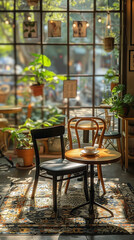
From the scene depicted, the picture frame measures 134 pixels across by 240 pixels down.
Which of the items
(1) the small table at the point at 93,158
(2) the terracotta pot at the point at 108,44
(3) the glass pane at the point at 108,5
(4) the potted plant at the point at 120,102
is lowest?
(1) the small table at the point at 93,158

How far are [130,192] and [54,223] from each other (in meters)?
1.31

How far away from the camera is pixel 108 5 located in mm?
6250

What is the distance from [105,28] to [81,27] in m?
0.43

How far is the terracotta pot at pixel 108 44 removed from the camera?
19.9 feet

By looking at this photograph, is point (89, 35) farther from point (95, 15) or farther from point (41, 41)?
point (41, 41)

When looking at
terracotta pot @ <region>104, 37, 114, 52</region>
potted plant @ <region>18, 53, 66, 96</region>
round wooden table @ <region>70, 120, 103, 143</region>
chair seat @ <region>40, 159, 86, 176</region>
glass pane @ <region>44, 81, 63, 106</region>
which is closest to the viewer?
chair seat @ <region>40, 159, 86, 176</region>

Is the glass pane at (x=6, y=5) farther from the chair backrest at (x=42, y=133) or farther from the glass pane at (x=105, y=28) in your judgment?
the chair backrest at (x=42, y=133)

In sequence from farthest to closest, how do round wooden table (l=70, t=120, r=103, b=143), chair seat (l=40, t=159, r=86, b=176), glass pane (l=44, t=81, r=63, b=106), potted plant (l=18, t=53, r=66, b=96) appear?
glass pane (l=44, t=81, r=63, b=106) → potted plant (l=18, t=53, r=66, b=96) → round wooden table (l=70, t=120, r=103, b=143) → chair seat (l=40, t=159, r=86, b=176)

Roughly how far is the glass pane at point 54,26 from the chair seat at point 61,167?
3034mm

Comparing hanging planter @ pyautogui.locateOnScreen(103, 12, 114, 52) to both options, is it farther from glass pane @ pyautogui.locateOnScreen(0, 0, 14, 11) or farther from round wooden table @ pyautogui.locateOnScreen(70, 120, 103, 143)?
glass pane @ pyautogui.locateOnScreen(0, 0, 14, 11)

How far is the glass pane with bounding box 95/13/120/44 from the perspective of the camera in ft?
20.5

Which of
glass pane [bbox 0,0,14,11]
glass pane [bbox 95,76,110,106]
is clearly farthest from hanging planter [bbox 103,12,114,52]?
glass pane [bbox 0,0,14,11]

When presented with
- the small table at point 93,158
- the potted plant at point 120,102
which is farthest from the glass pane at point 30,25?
the small table at point 93,158

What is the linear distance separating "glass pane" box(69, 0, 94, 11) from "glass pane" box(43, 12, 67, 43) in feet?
0.68
